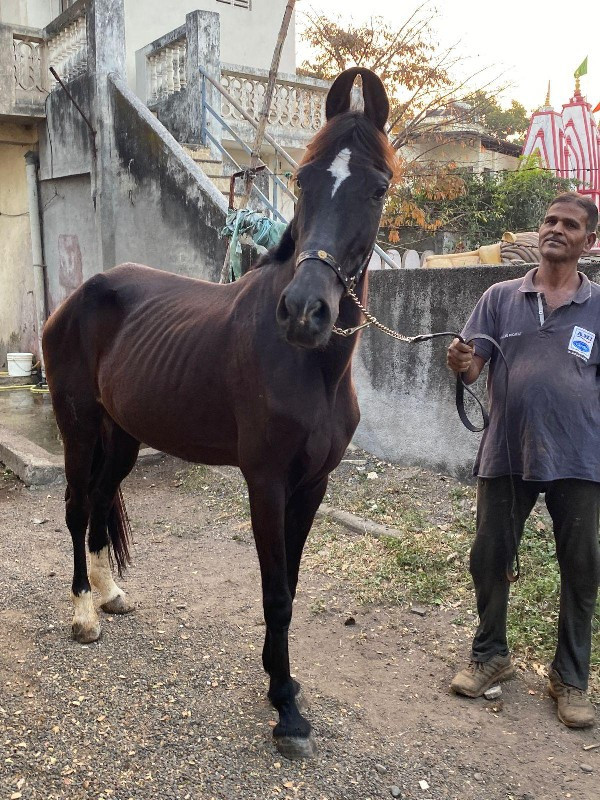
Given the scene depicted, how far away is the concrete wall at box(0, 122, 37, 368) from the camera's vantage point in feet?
35.6

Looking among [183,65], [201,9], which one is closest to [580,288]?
[183,65]

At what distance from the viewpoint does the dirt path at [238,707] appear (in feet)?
8.12

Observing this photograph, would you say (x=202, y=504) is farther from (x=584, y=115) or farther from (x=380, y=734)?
(x=584, y=115)

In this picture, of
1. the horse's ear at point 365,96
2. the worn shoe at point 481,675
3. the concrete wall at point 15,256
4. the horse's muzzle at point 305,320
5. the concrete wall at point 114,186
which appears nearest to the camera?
the horse's muzzle at point 305,320

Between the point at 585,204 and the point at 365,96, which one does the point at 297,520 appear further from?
the point at 585,204

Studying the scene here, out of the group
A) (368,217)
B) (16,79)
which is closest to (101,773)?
(368,217)

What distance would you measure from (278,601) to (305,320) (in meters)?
1.21

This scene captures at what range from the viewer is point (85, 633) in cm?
345

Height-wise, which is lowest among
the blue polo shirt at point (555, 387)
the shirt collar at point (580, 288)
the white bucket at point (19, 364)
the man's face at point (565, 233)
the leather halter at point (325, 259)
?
the white bucket at point (19, 364)

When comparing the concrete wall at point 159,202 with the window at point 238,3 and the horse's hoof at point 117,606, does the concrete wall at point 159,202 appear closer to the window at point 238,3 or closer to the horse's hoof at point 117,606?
the horse's hoof at point 117,606

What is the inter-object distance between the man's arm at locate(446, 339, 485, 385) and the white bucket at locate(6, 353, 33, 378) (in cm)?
904

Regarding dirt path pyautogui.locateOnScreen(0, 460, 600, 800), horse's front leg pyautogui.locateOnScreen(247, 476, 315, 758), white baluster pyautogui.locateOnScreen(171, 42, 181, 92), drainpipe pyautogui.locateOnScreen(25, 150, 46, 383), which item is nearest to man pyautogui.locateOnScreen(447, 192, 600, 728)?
dirt path pyautogui.locateOnScreen(0, 460, 600, 800)

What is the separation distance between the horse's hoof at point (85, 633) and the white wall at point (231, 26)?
1034 cm

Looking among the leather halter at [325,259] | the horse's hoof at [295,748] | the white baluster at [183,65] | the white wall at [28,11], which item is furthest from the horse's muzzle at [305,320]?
the white wall at [28,11]
